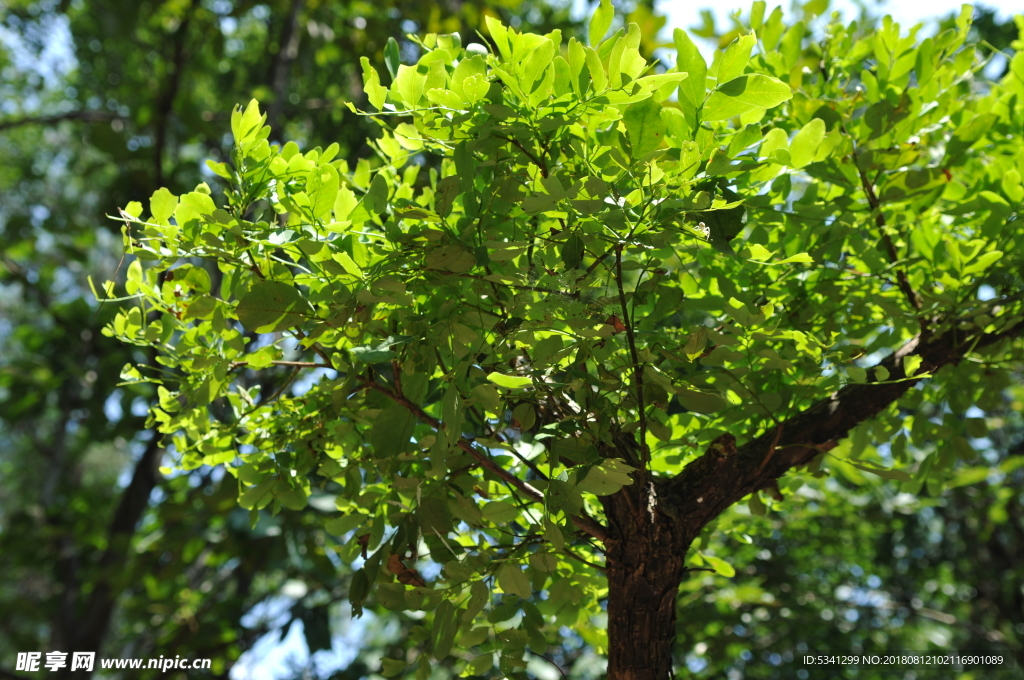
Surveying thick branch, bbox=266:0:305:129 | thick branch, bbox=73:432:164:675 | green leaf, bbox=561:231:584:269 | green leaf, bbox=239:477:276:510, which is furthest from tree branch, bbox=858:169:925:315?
thick branch, bbox=266:0:305:129

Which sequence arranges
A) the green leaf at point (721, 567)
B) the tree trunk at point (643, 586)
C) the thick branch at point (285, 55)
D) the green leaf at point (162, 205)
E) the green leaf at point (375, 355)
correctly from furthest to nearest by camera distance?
the thick branch at point (285, 55)
the green leaf at point (721, 567)
the tree trunk at point (643, 586)
the green leaf at point (162, 205)
the green leaf at point (375, 355)

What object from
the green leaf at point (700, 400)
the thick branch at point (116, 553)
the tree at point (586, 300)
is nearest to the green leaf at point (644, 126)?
the tree at point (586, 300)

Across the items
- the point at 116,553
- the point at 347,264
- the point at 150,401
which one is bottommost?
the point at 347,264

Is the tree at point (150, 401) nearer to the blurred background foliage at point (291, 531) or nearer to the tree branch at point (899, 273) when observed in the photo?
the blurred background foliage at point (291, 531)

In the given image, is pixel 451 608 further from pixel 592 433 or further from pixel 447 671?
pixel 447 671

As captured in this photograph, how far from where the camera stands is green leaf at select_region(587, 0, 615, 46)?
2.41ft

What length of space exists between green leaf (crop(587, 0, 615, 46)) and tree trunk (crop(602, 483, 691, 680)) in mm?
499

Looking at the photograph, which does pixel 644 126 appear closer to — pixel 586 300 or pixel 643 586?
pixel 586 300

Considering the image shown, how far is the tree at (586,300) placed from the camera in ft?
2.37

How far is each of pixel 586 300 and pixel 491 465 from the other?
22cm

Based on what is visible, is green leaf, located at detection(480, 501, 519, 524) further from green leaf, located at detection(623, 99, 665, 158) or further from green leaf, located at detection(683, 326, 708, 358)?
green leaf, located at detection(623, 99, 665, 158)

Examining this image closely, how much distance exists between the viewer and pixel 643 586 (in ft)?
2.92

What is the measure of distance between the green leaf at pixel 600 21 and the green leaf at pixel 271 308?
40cm

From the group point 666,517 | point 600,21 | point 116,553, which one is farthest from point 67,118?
point 666,517
